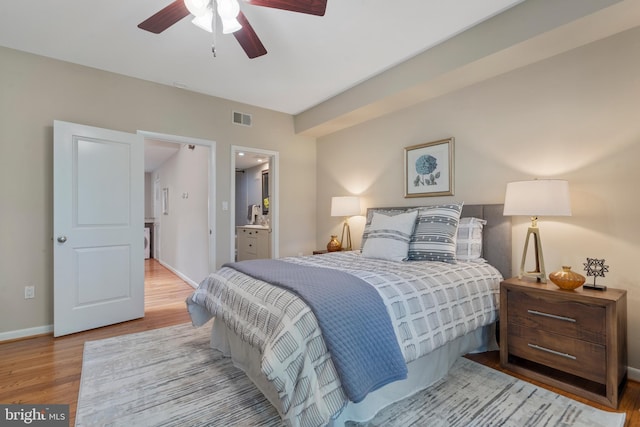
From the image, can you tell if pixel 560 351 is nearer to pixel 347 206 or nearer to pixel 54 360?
pixel 347 206

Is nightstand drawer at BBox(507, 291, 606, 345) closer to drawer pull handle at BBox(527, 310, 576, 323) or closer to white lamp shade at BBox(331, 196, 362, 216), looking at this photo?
drawer pull handle at BBox(527, 310, 576, 323)

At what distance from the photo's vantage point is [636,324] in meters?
2.02

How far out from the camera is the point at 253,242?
5469mm

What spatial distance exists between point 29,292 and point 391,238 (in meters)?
3.46

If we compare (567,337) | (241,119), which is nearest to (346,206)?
(241,119)

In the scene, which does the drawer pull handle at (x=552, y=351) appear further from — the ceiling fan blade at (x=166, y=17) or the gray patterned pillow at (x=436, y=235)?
the ceiling fan blade at (x=166, y=17)

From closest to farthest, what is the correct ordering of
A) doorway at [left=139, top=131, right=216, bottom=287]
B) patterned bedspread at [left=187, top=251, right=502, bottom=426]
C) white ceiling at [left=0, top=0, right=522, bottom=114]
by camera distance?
patterned bedspread at [left=187, top=251, right=502, bottom=426] < white ceiling at [left=0, top=0, right=522, bottom=114] < doorway at [left=139, top=131, right=216, bottom=287]

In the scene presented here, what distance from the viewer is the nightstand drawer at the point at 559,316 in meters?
1.79

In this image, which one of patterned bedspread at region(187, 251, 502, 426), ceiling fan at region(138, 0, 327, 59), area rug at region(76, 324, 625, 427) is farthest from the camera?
ceiling fan at region(138, 0, 327, 59)

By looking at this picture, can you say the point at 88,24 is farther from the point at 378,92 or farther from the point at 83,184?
the point at 378,92

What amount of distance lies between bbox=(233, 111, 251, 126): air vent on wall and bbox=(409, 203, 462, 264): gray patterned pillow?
8.92ft

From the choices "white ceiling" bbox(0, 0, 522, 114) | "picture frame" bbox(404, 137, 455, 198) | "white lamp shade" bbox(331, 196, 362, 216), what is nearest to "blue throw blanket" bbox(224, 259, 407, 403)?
"picture frame" bbox(404, 137, 455, 198)

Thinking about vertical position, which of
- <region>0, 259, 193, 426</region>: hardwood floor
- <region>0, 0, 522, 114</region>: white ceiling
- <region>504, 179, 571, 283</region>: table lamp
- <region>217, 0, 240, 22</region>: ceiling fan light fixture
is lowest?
<region>0, 259, 193, 426</region>: hardwood floor

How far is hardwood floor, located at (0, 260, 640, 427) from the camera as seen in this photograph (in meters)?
1.83
